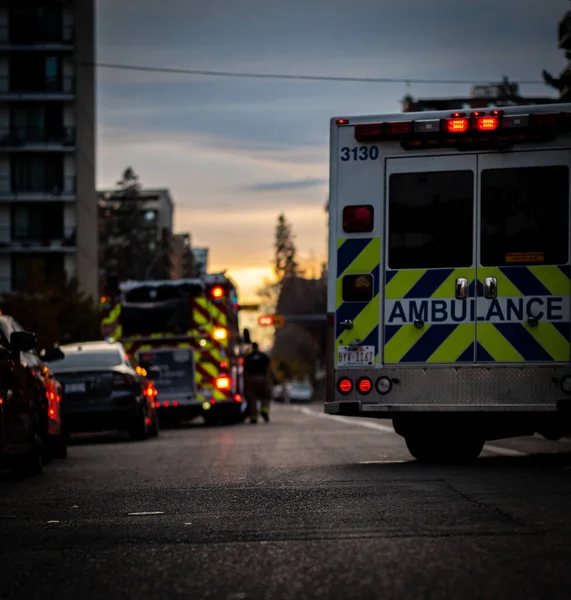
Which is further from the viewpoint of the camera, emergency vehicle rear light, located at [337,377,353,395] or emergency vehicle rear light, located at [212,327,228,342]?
emergency vehicle rear light, located at [212,327,228,342]

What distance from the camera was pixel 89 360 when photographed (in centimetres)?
2172

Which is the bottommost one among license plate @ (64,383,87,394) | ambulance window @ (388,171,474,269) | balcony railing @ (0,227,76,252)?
license plate @ (64,383,87,394)

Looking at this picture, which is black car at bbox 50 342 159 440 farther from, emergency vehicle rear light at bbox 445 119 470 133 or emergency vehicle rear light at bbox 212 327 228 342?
emergency vehicle rear light at bbox 445 119 470 133

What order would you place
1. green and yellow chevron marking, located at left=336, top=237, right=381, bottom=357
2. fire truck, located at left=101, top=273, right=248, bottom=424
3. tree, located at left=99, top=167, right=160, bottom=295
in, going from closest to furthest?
green and yellow chevron marking, located at left=336, top=237, right=381, bottom=357 < fire truck, located at left=101, top=273, right=248, bottom=424 < tree, located at left=99, top=167, right=160, bottom=295

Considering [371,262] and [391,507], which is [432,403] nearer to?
[371,262]

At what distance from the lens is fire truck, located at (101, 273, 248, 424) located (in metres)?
28.4

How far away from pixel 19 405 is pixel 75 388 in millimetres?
8430

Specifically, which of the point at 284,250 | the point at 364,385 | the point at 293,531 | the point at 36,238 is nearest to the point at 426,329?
the point at 364,385

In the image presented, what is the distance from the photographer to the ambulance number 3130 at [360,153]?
41.5 ft

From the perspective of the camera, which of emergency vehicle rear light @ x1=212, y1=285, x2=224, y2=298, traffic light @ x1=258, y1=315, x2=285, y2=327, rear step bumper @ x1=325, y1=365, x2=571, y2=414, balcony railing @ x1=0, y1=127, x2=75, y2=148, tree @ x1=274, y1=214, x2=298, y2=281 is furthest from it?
tree @ x1=274, y1=214, x2=298, y2=281

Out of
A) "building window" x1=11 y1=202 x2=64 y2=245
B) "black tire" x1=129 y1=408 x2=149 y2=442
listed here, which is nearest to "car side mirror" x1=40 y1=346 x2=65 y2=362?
"black tire" x1=129 y1=408 x2=149 y2=442

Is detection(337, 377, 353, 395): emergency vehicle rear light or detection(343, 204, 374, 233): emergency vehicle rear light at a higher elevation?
detection(343, 204, 374, 233): emergency vehicle rear light

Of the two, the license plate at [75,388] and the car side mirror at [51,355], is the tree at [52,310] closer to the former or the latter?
the license plate at [75,388]

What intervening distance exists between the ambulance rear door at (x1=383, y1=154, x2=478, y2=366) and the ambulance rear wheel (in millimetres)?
1325
